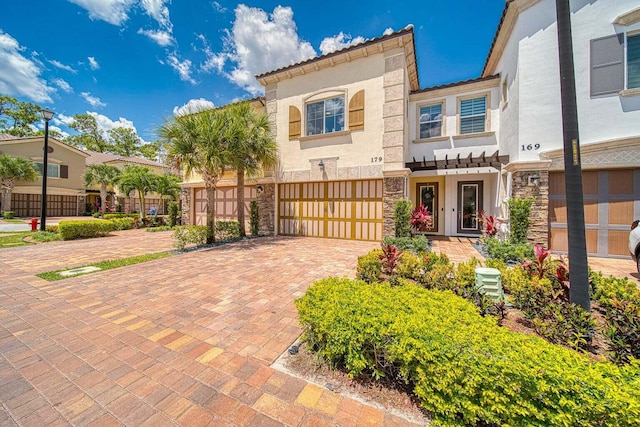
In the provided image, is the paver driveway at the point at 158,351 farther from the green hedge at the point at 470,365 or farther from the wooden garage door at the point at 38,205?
the wooden garage door at the point at 38,205

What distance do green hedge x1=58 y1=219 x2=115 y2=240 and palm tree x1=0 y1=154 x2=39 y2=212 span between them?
19.4 metres

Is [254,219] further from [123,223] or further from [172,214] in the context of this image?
[123,223]

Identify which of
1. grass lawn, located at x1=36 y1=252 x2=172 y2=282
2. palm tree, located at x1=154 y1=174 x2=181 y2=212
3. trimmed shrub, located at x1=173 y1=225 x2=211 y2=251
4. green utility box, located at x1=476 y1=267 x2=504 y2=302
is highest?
palm tree, located at x1=154 y1=174 x2=181 y2=212

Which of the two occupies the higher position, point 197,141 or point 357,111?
point 357,111

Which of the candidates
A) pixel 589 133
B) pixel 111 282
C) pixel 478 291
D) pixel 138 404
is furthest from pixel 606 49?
pixel 111 282

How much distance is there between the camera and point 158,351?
3.01 metres

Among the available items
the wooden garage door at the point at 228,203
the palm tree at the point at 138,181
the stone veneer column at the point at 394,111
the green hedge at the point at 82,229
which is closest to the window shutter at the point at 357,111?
the stone veneer column at the point at 394,111

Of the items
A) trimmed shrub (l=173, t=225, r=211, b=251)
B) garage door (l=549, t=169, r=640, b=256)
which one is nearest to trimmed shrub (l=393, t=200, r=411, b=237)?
garage door (l=549, t=169, r=640, b=256)

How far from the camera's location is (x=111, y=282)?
5488 millimetres

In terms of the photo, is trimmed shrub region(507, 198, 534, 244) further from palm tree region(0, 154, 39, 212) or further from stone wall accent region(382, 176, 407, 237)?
palm tree region(0, 154, 39, 212)

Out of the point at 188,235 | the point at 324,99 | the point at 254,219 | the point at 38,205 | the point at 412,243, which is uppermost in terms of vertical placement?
the point at 324,99

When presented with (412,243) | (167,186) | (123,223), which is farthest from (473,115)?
(167,186)

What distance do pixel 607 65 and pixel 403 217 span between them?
7.25m

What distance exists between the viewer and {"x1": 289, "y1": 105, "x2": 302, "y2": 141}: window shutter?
11.8m
